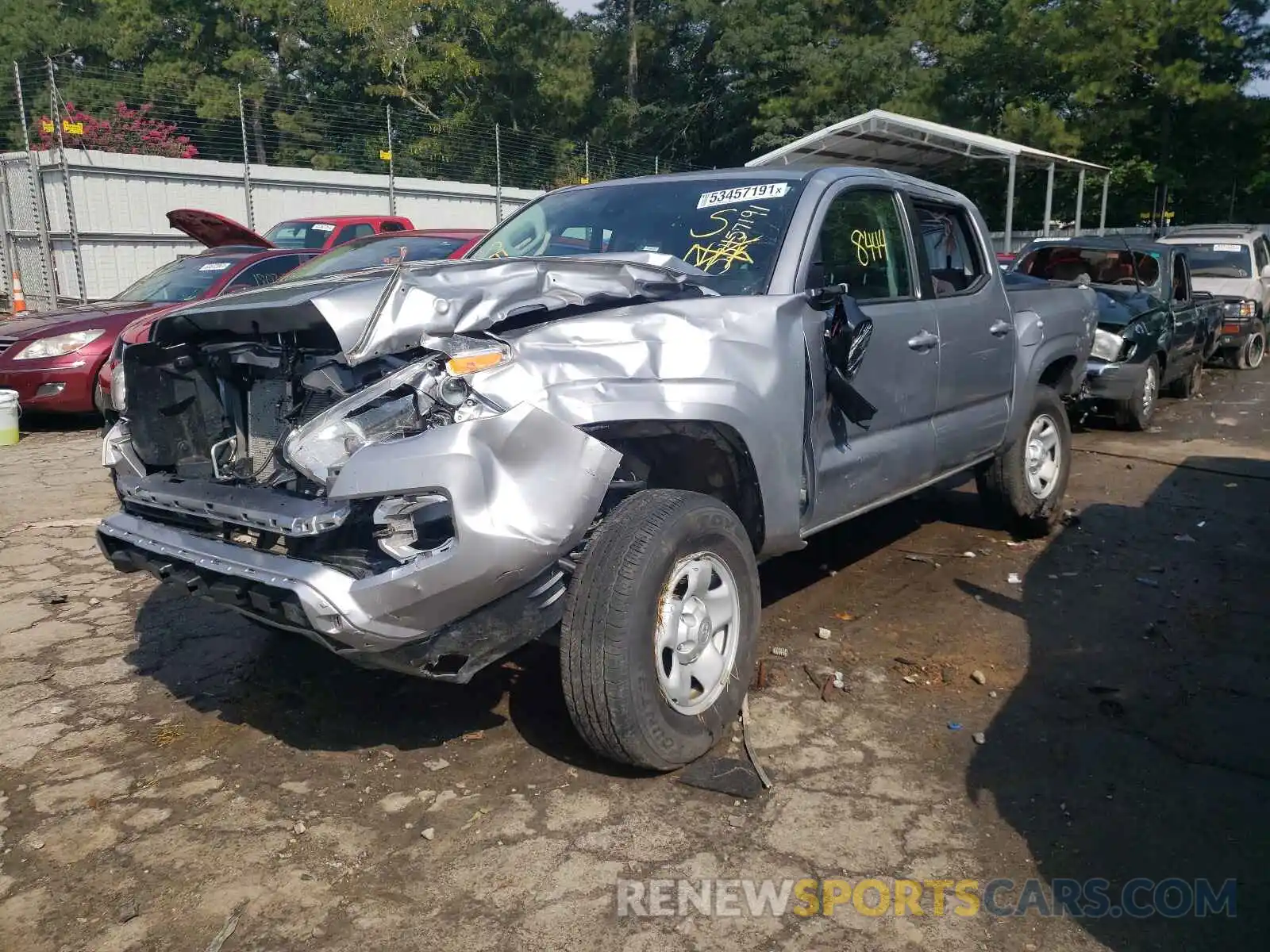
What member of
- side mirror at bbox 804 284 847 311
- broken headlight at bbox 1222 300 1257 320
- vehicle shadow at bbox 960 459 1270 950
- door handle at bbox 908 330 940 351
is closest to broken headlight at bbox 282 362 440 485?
side mirror at bbox 804 284 847 311

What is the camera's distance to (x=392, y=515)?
9.41ft

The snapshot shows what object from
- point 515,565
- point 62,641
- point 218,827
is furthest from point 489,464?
point 62,641

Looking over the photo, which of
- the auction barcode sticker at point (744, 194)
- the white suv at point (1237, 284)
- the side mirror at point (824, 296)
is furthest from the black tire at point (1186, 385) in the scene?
the side mirror at point (824, 296)

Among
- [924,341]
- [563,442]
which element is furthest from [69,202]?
[563,442]

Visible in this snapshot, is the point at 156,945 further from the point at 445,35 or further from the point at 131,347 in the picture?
the point at 445,35

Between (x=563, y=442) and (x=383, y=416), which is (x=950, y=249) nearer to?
(x=563, y=442)

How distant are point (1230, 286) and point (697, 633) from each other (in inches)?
539

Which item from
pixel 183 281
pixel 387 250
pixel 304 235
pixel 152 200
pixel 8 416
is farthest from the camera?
pixel 152 200

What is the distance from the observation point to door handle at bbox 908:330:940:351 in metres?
4.52

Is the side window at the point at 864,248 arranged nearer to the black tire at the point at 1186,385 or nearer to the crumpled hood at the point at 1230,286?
the black tire at the point at 1186,385

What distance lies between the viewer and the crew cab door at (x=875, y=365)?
13.1 feet

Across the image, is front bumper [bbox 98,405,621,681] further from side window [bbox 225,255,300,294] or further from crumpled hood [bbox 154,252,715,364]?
side window [bbox 225,255,300,294]

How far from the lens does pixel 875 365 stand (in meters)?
4.24

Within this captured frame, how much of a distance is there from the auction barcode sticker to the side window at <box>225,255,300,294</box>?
6485 mm
